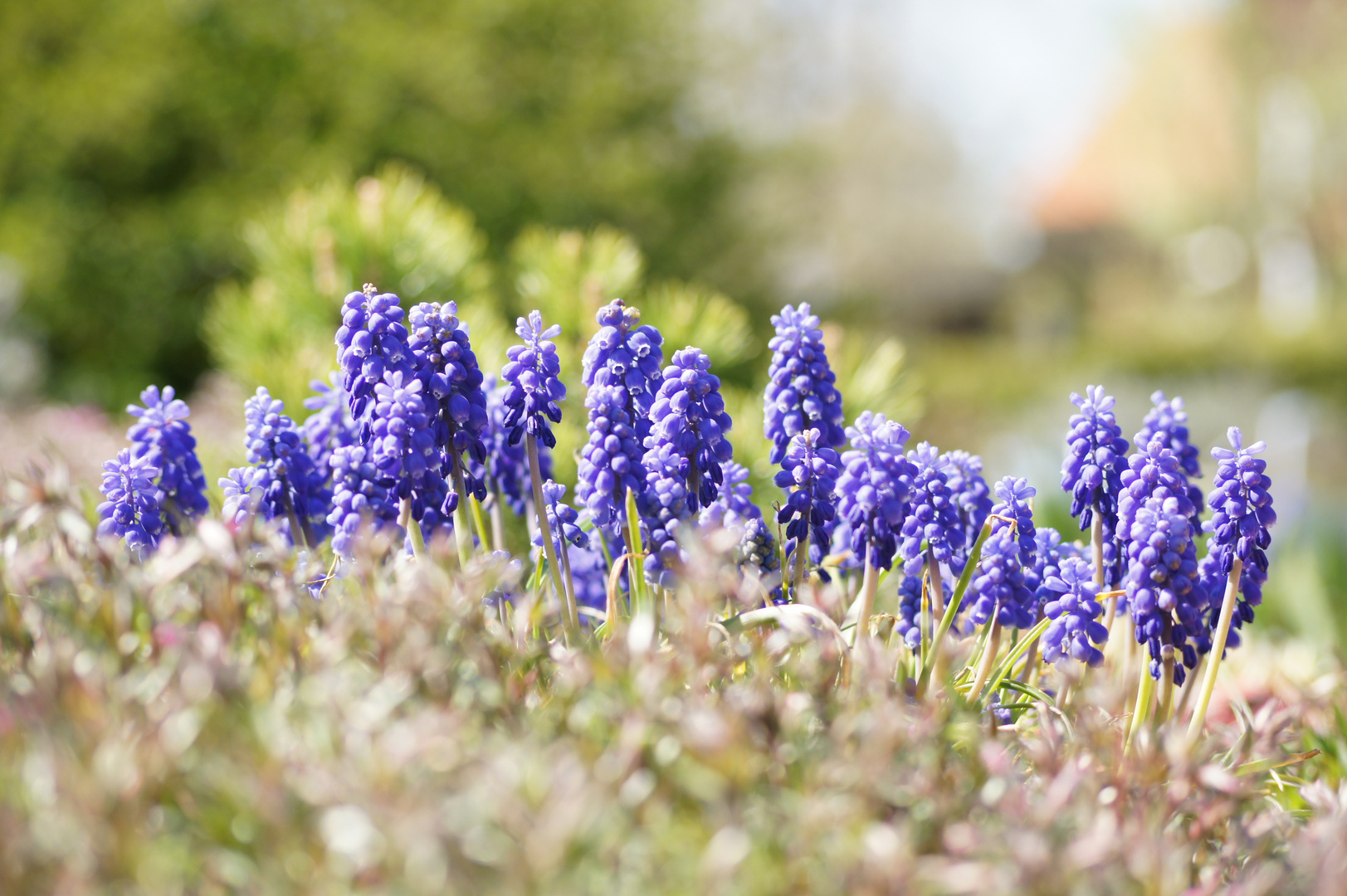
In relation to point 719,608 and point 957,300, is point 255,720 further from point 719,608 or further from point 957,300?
point 957,300

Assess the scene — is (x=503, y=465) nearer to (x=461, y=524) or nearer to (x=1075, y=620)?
(x=461, y=524)

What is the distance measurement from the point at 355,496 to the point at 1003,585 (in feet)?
4.45

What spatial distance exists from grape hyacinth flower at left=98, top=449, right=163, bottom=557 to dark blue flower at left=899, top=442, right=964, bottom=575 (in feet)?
4.99

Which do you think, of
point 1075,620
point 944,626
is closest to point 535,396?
point 944,626

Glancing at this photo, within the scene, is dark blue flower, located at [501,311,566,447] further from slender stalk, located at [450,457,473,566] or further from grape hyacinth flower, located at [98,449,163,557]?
grape hyacinth flower, located at [98,449,163,557]

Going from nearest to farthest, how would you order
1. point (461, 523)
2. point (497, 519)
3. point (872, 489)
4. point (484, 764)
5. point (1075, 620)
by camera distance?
point (484, 764) → point (872, 489) → point (1075, 620) → point (461, 523) → point (497, 519)

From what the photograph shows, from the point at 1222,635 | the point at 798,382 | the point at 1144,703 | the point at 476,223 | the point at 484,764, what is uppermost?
the point at 476,223

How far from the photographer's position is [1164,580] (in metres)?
1.88

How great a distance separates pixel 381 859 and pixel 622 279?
3.02 meters

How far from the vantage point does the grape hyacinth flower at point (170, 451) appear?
6.73 feet

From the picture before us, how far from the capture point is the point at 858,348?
3861mm

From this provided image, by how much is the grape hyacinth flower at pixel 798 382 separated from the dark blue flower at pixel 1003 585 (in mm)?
429

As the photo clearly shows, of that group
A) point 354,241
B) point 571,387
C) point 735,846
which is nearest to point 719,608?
point 735,846

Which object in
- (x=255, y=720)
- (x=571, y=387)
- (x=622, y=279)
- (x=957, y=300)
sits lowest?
(x=255, y=720)
